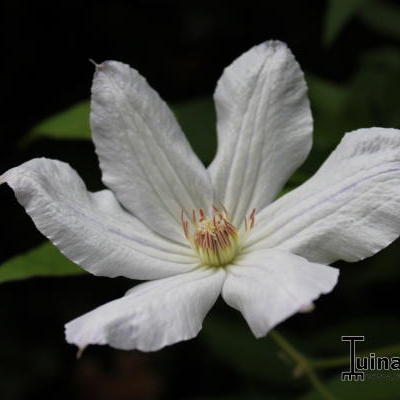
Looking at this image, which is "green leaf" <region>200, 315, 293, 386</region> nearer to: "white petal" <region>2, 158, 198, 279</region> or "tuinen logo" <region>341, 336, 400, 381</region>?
"tuinen logo" <region>341, 336, 400, 381</region>

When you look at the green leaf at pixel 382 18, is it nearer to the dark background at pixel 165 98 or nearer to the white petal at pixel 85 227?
the dark background at pixel 165 98

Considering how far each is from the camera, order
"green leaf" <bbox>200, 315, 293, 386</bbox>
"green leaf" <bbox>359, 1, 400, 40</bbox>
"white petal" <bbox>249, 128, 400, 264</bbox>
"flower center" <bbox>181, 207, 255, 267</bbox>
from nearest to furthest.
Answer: "white petal" <bbox>249, 128, 400, 264</bbox> < "flower center" <bbox>181, 207, 255, 267</bbox> < "green leaf" <bbox>200, 315, 293, 386</bbox> < "green leaf" <bbox>359, 1, 400, 40</bbox>

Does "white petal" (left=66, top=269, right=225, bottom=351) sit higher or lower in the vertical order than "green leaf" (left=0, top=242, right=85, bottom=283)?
higher

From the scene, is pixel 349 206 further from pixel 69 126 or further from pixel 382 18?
pixel 382 18

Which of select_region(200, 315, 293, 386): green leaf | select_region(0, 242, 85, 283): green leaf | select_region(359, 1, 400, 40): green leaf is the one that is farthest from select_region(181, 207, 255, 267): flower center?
select_region(359, 1, 400, 40): green leaf

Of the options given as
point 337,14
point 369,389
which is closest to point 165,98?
point 337,14

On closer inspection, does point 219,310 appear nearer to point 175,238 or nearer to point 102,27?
point 175,238

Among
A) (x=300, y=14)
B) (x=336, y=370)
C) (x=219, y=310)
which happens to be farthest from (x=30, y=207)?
(x=300, y=14)
